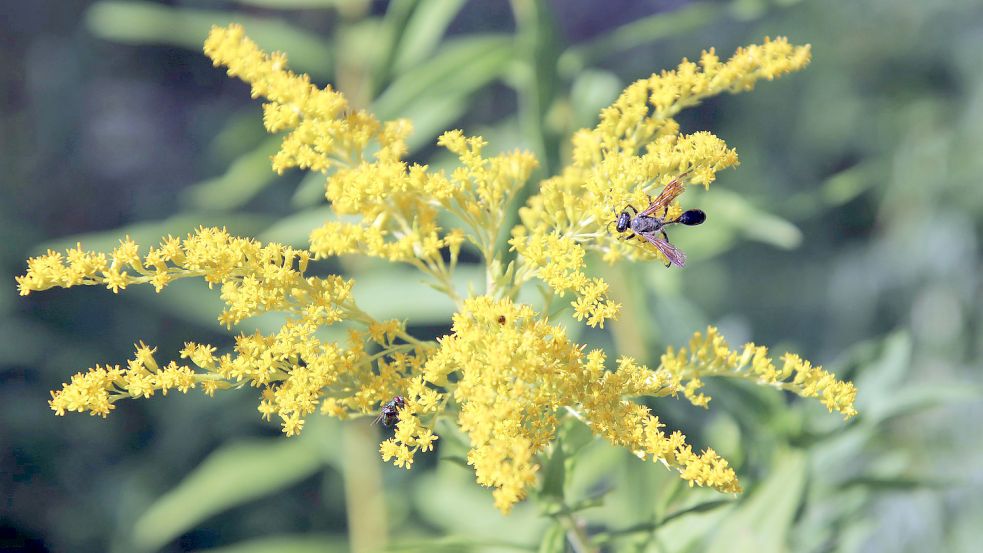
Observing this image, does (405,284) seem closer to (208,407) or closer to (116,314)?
(208,407)

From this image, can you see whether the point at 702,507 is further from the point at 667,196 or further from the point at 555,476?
the point at 667,196

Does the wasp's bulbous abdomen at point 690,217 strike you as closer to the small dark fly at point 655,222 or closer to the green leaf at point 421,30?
the small dark fly at point 655,222

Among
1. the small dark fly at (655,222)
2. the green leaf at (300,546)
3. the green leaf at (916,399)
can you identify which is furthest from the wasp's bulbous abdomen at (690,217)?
the green leaf at (300,546)

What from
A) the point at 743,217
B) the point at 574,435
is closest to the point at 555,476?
the point at 574,435

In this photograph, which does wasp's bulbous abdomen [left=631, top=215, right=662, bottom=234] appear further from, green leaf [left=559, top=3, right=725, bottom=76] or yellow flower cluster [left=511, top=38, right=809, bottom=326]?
green leaf [left=559, top=3, right=725, bottom=76]

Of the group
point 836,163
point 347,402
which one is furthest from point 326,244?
point 836,163

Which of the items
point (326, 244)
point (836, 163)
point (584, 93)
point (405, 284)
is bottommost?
point (326, 244)

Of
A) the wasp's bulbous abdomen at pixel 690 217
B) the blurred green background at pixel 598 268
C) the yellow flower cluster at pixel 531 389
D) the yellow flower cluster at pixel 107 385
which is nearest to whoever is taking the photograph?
the yellow flower cluster at pixel 531 389
